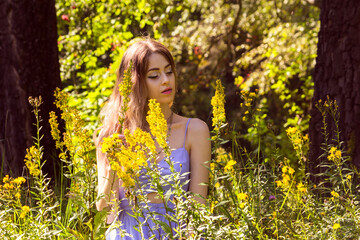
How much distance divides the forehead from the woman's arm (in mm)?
379

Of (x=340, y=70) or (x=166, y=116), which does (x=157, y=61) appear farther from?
(x=340, y=70)

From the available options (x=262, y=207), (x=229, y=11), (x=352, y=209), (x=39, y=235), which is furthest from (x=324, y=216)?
(x=229, y=11)

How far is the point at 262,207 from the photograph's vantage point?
2.42 m

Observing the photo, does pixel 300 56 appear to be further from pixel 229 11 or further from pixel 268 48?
pixel 229 11

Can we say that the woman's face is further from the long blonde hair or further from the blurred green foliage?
the blurred green foliage

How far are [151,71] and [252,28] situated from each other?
22.9 ft

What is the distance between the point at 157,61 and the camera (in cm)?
306

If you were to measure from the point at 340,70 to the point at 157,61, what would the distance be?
5.44 feet

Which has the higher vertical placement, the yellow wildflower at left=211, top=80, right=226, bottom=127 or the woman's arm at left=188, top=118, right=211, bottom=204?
the yellow wildflower at left=211, top=80, right=226, bottom=127

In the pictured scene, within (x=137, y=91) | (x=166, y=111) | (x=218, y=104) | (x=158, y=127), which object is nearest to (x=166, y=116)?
(x=166, y=111)

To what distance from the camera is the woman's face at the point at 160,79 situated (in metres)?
3.00

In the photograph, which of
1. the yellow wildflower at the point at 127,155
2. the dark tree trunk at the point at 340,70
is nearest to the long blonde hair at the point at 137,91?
the yellow wildflower at the point at 127,155

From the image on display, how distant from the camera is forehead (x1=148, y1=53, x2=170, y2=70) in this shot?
3.05m

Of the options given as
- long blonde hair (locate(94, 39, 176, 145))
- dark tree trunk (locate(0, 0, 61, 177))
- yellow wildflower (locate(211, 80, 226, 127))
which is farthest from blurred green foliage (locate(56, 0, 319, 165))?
yellow wildflower (locate(211, 80, 226, 127))
